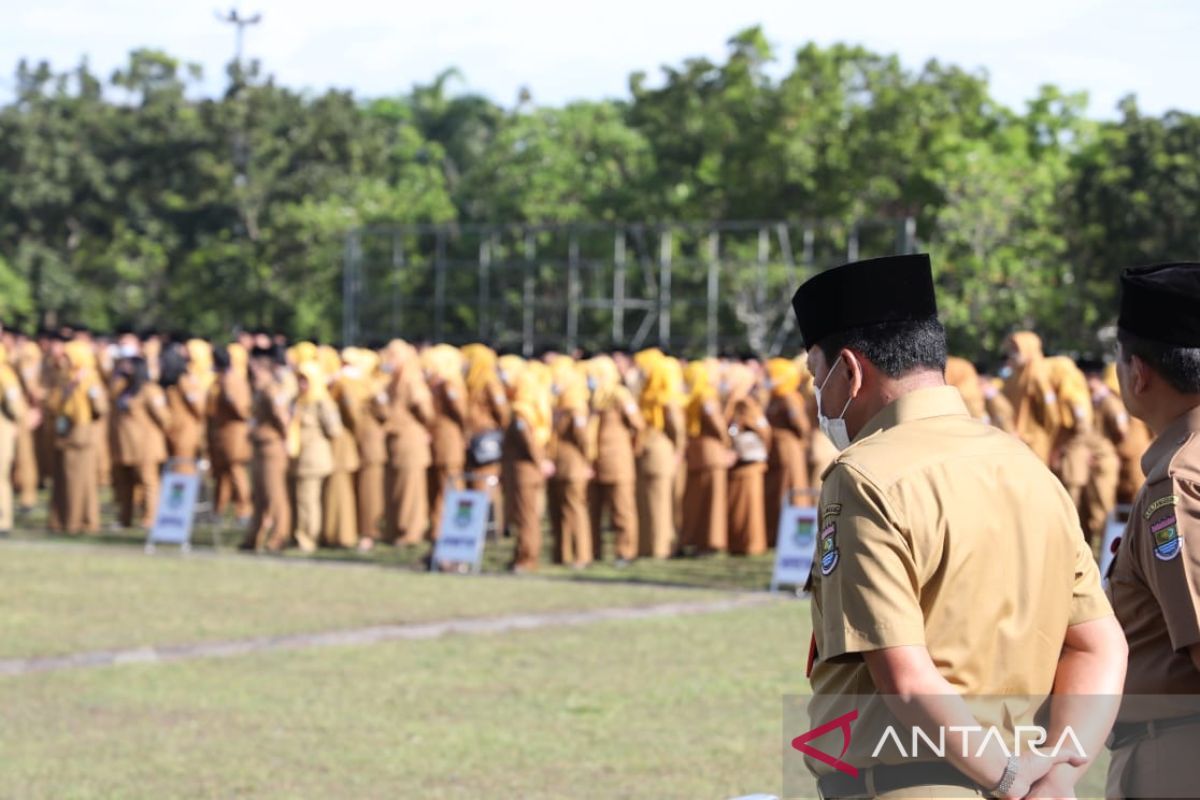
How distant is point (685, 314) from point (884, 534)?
32169 mm

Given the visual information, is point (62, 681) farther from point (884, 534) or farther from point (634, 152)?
point (634, 152)

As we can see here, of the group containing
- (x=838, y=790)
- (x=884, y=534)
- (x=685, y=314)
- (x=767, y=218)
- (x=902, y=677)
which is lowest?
(x=838, y=790)

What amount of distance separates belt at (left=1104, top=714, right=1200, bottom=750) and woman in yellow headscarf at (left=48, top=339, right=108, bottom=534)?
55.7 feet

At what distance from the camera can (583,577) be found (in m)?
16.3

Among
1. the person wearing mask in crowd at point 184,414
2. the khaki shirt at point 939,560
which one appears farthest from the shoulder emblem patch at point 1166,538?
the person wearing mask in crowd at point 184,414

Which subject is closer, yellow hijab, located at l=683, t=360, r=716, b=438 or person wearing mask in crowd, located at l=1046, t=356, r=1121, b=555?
person wearing mask in crowd, located at l=1046, t=356, r=1121, b=555

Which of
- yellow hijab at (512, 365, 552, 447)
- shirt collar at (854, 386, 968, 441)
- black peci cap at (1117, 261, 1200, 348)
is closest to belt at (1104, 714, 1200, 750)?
black peci cap at (1117, 261, 1200, 348)

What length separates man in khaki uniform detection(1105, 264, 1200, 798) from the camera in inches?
138

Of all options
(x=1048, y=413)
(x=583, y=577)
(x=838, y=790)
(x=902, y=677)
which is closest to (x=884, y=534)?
(x=902, y=677)

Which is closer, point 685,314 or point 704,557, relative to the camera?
point 704,557

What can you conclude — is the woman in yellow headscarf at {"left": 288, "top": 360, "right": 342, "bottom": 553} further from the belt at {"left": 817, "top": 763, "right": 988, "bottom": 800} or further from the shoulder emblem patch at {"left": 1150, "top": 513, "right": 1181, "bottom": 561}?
the belt at {"left": 817, "top": 763, "right": 988, "bottom": 800}

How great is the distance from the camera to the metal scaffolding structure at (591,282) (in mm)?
32250

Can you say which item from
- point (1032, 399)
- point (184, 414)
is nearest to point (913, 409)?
point (1032, 399)

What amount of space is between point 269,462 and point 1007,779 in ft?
51.7
